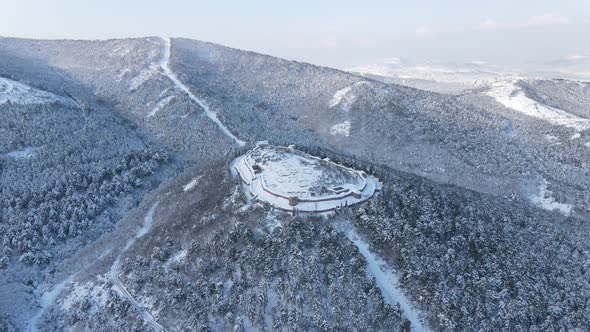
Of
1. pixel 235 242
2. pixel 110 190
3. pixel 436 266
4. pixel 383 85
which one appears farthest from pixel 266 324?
pixel 383 85

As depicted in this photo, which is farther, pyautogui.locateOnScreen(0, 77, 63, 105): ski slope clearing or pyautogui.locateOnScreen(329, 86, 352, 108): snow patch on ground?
pyautogui.locateOnScreen(329, 86, 352, 108): snow patch on ground

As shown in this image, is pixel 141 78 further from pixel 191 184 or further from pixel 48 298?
pixel 48 298

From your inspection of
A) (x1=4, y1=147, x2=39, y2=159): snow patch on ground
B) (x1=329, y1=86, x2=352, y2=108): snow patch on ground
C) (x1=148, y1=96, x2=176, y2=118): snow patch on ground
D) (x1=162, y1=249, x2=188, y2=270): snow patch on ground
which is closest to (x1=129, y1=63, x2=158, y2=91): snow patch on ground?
(x1=148, y1=96, x2=176, y2=118): snow patch on ground

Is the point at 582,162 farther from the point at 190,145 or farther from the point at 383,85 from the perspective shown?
the point at 190,145

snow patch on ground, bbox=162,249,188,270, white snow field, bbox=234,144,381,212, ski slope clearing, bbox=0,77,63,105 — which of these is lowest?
snow patch on ground, bbox=162,249,188,270

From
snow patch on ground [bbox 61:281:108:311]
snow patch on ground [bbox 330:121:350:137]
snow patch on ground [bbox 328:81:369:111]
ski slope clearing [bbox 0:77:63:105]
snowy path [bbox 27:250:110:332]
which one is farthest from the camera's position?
snow patch on ground [bbox 328:81:369:111]

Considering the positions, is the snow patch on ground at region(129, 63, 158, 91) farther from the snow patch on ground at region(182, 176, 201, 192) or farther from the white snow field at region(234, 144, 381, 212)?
the white snow field at region(234, 144, 381, 212)
